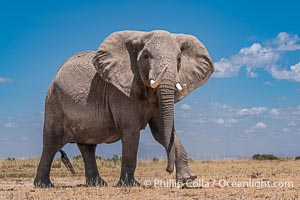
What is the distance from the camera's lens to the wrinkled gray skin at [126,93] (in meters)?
14.2

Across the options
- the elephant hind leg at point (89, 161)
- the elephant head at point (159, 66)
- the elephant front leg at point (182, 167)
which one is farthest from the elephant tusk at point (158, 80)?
the elephant hind leg at point (89, 161)

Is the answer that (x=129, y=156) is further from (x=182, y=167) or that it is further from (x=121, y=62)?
(x=121, y=62)

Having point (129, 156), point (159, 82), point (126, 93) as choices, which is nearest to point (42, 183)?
point (129, 156)

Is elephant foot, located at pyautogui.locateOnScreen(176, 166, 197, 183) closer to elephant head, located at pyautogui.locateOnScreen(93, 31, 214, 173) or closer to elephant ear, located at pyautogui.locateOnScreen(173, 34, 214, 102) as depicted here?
elephant head, located at pyautogui.locateOnScreen(93, 31, 214, 173)

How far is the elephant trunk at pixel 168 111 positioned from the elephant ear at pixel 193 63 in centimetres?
113

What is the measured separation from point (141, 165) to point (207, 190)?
1678cm

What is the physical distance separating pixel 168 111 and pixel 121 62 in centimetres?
232

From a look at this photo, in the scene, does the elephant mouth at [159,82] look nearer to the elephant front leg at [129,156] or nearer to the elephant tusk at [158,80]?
the elephant tusk at [158,80]

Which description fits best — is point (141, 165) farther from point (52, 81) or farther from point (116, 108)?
point (116, 108)

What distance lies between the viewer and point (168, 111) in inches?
555

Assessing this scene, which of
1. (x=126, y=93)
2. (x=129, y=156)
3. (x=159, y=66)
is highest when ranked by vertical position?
(x=159, y=66)

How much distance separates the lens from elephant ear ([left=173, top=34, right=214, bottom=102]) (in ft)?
50.8

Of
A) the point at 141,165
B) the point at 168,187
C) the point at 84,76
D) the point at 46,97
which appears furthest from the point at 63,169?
the point at 168,187

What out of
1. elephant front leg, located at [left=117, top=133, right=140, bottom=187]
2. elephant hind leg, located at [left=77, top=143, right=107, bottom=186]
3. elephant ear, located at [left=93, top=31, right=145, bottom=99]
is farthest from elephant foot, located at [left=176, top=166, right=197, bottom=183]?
elephant hind leg, located at [left=77, top=143, right=107, bottom=186]
